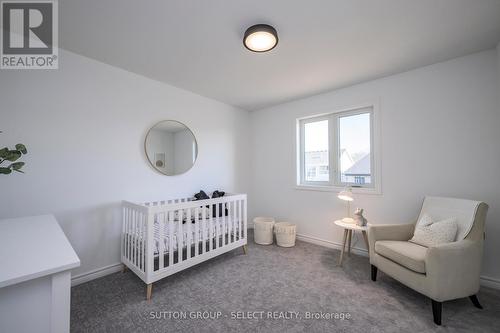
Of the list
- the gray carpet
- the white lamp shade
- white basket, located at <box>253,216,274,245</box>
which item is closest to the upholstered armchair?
the gray carpet

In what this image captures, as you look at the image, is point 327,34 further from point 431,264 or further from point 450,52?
point 431,264

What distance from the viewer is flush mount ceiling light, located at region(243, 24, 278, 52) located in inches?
63.6

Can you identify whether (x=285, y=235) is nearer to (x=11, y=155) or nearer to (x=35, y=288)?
(x=35, y=288)

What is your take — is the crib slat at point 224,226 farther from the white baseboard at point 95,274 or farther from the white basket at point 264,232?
the white baseboard at point 95,274

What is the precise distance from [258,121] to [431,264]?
10.2ft

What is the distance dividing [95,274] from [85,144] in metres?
1.34

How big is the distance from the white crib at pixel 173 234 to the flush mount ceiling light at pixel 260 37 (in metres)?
1.63

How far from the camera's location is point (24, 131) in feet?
5.86

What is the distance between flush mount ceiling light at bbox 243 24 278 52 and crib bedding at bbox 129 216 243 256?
1.72 metres

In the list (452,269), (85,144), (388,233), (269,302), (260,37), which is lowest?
(269,302)

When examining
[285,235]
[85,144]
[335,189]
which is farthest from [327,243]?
[85,144]

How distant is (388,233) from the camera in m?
2.05

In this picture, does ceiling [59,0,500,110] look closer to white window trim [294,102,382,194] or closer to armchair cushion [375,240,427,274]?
white window trim [294,102,382,194]

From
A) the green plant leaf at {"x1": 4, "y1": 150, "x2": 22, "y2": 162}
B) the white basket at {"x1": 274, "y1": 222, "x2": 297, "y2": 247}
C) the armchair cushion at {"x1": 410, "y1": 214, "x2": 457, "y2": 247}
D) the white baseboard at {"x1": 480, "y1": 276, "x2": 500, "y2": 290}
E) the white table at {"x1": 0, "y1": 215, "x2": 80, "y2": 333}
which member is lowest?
the white baseboard at {"x1": 480, "y1": 276, "x2": 500, "y2": 290}
